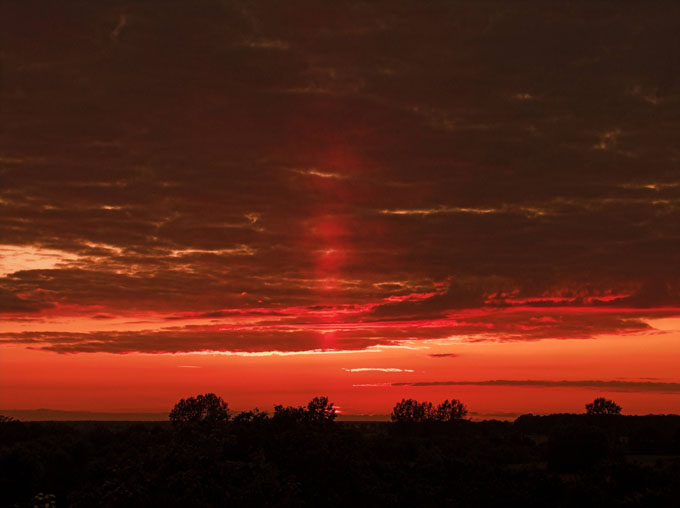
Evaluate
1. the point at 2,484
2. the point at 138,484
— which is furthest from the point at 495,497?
the point at 2,484

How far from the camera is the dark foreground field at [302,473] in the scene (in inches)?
1041

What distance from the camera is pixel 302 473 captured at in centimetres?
3309

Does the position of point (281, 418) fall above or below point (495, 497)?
above

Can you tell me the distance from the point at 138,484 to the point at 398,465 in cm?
3030

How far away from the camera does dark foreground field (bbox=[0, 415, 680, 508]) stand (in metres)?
26.5

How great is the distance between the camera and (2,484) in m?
63.9

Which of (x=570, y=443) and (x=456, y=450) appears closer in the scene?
(x=456, y=450)

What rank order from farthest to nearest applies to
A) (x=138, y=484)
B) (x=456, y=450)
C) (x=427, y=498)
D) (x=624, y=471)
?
1. (x=456, y=450)
2. (x=624, y=471)
3. (x=427, y=498)
4. (x=138, y=484)

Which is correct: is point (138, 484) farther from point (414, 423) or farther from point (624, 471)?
point (414, 423)

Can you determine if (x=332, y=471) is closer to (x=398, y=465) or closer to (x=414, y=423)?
(x=398, y=465)

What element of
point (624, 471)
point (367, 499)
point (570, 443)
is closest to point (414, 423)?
point (570, 443)

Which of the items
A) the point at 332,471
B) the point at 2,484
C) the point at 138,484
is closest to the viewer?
the point at 138,484

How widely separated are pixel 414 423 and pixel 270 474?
152877 millimetres

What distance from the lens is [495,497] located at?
5025cm
